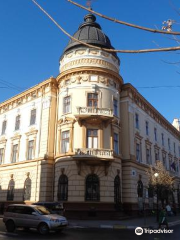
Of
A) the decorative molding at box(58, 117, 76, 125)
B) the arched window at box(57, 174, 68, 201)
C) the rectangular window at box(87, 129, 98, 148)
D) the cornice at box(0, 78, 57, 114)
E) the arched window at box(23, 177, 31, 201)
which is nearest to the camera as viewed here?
the arched window at box(57, 174, 68, 201)

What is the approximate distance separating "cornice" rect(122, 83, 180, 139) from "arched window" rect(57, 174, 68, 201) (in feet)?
43.0

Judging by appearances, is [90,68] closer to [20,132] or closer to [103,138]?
[103,138]

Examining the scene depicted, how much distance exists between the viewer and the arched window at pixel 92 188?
2489 cm

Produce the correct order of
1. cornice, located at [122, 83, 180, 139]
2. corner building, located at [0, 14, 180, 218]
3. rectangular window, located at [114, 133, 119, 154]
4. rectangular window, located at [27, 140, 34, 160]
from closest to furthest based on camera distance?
corner building, located at [0, 14, 180, 218]
rectangular window, located at [114, 133, 119, 154]
rectangular window, located at [27, 140, 34, 160]
cornice, located at [122, 83, 180, 139]

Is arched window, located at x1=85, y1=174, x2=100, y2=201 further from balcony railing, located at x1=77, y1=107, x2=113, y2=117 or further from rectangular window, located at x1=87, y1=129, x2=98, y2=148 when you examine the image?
balcony railing, located at x1=77, y1=107, x2=113, y2=117

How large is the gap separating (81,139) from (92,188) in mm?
5030

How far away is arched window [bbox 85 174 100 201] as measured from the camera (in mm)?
24891

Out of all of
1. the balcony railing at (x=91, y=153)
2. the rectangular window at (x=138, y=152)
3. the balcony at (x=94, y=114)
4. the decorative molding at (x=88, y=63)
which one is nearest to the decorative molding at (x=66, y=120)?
the balcony at (x=94, y=114)

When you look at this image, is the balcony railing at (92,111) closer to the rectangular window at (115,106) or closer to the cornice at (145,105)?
the rectangular window at (115,106)

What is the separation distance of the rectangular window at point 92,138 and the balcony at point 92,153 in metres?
1.40

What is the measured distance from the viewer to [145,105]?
3759 centimetres

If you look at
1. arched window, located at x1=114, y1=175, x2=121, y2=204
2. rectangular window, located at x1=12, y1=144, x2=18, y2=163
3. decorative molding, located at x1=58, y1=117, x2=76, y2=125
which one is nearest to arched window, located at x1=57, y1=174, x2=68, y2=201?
arched window, located at x1=114, y1=175, x2=121, y2=204

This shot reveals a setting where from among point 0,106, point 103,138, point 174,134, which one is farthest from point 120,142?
point 174,134

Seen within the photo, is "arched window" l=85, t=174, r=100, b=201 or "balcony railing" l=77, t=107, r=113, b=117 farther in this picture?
"balcony railing" l=77, t=107, r=113, b=117
